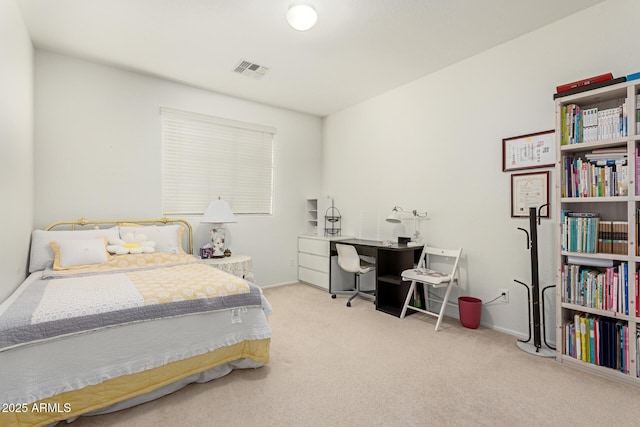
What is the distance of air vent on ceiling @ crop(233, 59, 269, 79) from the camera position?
132 inches

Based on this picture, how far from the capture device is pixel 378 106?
425 centimetres

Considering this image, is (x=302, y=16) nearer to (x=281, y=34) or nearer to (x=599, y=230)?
(x=281, y=34)

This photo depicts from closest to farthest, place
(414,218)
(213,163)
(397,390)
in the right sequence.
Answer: (397,390) < (414,218) < (213,163)

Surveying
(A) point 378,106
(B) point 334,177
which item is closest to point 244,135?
(B) point 334,177

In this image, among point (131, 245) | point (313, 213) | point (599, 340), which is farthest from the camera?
point (313, 213)

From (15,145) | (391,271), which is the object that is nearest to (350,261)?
(391,271)

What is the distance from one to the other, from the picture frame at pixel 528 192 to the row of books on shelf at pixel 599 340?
89 cm

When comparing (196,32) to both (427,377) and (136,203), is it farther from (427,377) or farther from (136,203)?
(427,377)

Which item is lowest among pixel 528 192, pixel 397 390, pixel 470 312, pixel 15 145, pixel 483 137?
pixel 397 390

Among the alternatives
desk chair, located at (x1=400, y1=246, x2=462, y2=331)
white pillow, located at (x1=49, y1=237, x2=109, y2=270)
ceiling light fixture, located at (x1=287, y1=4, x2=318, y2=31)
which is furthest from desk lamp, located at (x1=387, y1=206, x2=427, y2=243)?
white pillow, located at (x1=49, y1=237, x2=109, y2=270)

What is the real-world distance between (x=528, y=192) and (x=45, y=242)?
434cm

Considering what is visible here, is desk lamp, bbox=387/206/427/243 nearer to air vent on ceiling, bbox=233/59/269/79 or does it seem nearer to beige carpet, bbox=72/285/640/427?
beige carpet, bbox=72/285/640/427

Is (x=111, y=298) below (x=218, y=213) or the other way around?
below

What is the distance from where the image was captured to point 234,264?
3.63 meters
